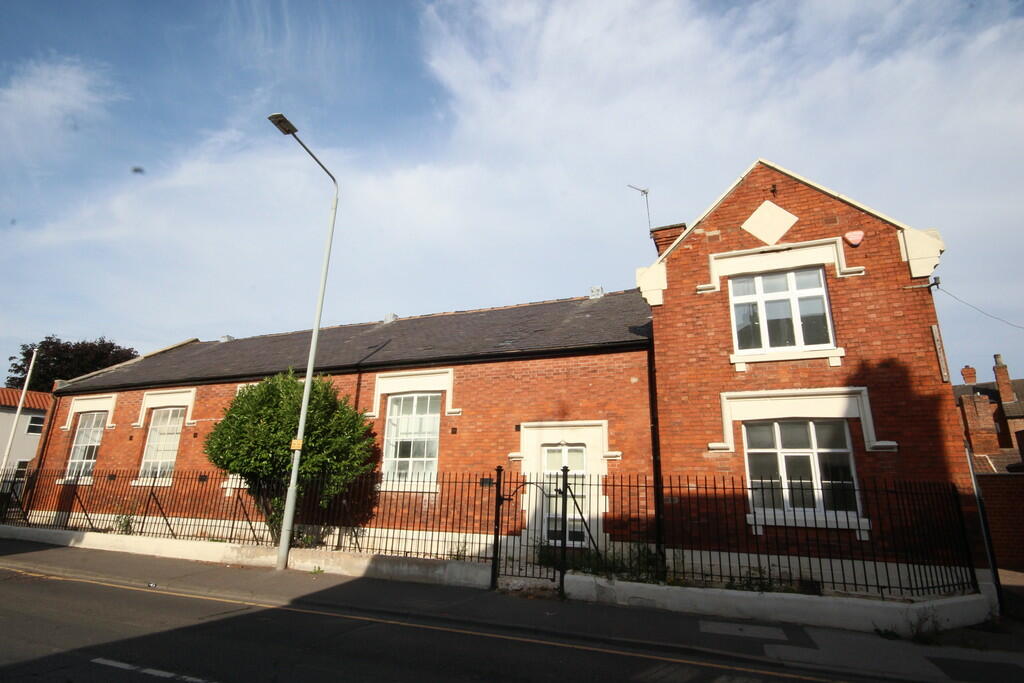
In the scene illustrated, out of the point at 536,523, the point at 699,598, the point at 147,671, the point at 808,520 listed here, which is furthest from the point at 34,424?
the point at 808,520

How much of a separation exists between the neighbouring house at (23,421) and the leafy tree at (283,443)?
2629cm

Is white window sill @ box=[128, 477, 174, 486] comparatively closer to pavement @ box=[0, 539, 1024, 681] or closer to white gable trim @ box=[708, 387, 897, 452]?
pavement @ box=[0, 539, 1024, 681]

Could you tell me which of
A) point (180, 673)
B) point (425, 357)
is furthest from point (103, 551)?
point (180, 673)

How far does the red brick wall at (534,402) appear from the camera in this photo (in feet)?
40.7

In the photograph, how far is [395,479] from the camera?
14406 millimetres

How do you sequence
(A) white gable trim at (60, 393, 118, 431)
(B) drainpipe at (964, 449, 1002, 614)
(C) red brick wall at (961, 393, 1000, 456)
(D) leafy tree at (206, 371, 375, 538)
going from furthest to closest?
1. (C) red brick wall at (961, 393, 1000, 456)
2. (A) white gable trim at (60, 393, 118, 431)
3. (D) leafy tree at (206, 371, 375, 538)
4. (B) drainpipe at (964, 449, 1002, 614)

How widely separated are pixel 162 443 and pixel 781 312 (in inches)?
786

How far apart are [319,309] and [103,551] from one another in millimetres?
8653

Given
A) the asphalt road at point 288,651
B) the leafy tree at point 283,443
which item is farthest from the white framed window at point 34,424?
the asphalt road at point 288,651

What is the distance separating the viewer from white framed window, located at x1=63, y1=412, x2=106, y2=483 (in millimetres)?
19978

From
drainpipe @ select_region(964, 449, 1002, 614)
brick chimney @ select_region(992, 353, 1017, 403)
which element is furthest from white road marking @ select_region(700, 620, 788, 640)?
brick chimney @ select_region(992, 353, 1017, 403)

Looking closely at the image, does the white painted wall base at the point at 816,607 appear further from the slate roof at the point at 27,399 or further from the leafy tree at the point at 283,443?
the slate roof at the point at 27,399

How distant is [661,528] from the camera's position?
10.9m

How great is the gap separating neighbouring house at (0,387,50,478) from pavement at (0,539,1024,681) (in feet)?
87.7
